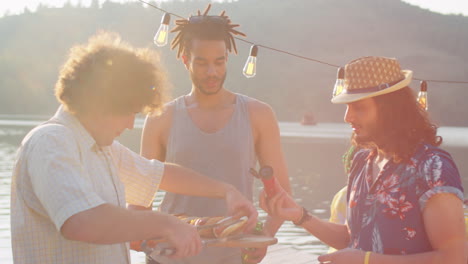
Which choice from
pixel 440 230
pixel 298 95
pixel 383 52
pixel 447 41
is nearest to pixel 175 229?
pixel 440 230

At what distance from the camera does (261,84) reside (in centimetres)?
9050

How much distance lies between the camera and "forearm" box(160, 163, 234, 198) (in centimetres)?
226

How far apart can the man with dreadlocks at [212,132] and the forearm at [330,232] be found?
0.26 metres

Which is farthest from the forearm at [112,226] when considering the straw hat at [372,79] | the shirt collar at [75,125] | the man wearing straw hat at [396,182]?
the straw hat at [372,79]

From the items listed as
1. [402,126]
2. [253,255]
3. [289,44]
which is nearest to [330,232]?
[253,255]

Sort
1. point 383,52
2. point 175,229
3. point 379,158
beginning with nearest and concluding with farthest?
1. point 175,229
2. point 379,158
3. point 383,52

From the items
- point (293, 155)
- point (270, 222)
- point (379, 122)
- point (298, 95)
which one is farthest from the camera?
point (298, 95)

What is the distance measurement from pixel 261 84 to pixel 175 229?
293 ft

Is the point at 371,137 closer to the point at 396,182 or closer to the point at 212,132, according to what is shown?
the point at 396,182

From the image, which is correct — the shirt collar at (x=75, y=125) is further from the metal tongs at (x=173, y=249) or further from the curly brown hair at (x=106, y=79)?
the metal tongs at (x=173, y=249)

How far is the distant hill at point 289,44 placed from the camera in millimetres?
87562

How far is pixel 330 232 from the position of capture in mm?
2428

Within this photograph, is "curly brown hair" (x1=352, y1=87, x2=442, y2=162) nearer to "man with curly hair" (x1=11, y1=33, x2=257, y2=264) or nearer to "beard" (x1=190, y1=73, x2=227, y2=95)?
"man with curly hair" (x1=11, y1=33, x2=257, y2=264)

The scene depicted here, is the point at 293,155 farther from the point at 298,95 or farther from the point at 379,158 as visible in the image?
the point at 298,95
